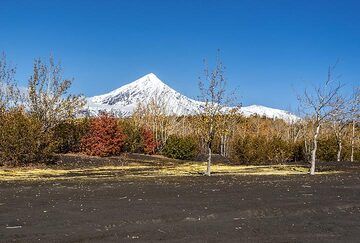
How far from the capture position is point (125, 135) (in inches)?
1891

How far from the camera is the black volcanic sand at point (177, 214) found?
9148 mm

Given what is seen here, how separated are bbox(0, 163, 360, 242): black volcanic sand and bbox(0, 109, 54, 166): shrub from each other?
1689 cm

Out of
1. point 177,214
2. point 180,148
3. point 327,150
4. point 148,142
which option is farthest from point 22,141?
point 327,150

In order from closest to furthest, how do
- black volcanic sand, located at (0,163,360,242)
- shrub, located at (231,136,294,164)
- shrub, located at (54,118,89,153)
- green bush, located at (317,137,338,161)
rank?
1. black volcanic sand, located at (0,163,360,242)
2. shrub, located at (54,118,89,153)
3. shrub, located at (231,136,294,164)
4. green bush, located at (317,137,338,161)

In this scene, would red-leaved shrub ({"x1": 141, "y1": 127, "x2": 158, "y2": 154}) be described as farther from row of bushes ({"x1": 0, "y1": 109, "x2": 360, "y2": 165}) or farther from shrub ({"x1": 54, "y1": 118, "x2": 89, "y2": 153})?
shrub ({"x1": 54, "y1": 118, "x2": 89, "y2": 153})

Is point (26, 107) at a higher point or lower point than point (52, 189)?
higher

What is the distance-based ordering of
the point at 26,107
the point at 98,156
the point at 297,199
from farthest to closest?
1. the point at 98,156
2. the point at 26,107
3. the point at 297,199

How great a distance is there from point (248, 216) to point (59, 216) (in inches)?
192

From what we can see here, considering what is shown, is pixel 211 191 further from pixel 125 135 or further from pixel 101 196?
pixel 125 135

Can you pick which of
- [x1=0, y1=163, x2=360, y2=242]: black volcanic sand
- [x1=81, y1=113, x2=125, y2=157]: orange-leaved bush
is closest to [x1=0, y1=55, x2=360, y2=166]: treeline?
[x1=81, y1=113, x2=125, y2=157]: orange-leaved bush

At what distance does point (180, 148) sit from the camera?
171 ft

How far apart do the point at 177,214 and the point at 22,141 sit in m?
25.6

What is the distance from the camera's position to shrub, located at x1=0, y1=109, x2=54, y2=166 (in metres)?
33.6

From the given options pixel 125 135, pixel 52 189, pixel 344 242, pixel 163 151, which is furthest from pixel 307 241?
pixel 163 151
